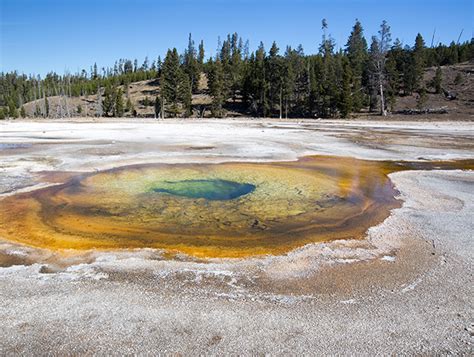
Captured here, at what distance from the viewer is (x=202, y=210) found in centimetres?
981

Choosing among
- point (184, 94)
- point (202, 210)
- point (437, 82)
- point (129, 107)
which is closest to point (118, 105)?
point (129, 107)

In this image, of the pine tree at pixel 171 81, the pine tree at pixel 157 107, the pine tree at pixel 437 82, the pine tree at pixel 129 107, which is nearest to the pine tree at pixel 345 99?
the pine tree at pixel 437 82

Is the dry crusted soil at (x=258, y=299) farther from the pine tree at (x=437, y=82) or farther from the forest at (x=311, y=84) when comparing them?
the pine tree at (x=437, y=82)

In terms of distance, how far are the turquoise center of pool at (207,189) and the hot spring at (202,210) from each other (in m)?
0.03

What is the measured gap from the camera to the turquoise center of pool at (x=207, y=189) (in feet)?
37.4

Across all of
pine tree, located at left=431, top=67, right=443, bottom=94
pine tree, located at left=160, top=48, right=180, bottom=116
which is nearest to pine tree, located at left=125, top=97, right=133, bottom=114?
pine tree, located at left=160, top=48, right=180, bottom=116

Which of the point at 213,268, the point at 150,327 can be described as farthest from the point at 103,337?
the point at 213,268

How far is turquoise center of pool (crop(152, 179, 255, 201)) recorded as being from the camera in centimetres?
1140

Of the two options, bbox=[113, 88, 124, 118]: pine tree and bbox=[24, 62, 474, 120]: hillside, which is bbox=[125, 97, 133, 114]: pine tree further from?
bbox=[113, 88, 124, 118]: pine tree

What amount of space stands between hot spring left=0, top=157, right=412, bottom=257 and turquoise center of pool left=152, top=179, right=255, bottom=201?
3 centimetres

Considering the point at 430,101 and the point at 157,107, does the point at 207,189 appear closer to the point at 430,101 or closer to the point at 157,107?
the point at 430,101

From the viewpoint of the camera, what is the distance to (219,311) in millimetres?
4957

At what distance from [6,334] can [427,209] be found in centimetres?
902

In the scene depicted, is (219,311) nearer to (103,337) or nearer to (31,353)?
(103,337)
